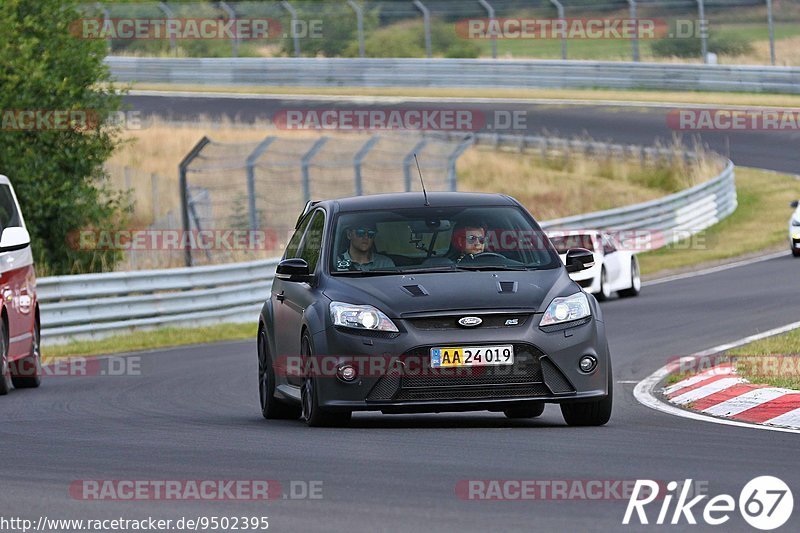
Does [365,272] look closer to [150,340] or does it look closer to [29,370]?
[29,370]

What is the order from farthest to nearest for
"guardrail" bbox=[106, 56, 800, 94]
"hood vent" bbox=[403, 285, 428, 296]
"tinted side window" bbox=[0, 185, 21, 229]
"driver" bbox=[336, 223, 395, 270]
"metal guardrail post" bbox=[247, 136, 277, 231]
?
"guardrail" bbox=[106, 56, 800, 94] < "metal guardrail post" bbox=[247, 136, 277, 231] < "tinted side window" bbox=[0, 185, 21, 229] < "driver" bbox=[336, 223, 395, 270] < "hood vent" bbox=[403, 285, 428, 296]

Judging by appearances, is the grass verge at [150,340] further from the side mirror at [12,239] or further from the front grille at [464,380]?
the front grille at [464,380]

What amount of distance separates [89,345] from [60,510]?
48.5 feet

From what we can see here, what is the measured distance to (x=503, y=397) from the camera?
33.0ft

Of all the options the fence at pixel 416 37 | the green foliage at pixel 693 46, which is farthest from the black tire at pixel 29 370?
the green foliage at pixel 693 46

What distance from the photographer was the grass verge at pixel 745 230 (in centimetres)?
3117

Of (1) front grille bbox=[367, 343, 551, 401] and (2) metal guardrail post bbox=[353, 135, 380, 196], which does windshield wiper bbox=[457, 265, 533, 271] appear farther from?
(2) metal guardrail post bbox=[353, 135, 380, 196]

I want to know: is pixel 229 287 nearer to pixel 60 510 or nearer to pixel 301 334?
pixel 301 334

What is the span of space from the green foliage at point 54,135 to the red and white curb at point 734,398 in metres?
14.2

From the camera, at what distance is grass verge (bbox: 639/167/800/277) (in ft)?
102

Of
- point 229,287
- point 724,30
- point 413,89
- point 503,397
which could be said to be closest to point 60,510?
point 503,397

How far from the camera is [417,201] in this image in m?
11.3

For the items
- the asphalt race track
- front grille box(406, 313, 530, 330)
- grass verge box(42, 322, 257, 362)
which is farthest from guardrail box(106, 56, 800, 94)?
front grille box(406, 313, 530, 330)

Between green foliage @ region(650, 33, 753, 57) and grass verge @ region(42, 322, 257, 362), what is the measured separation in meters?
33.3
